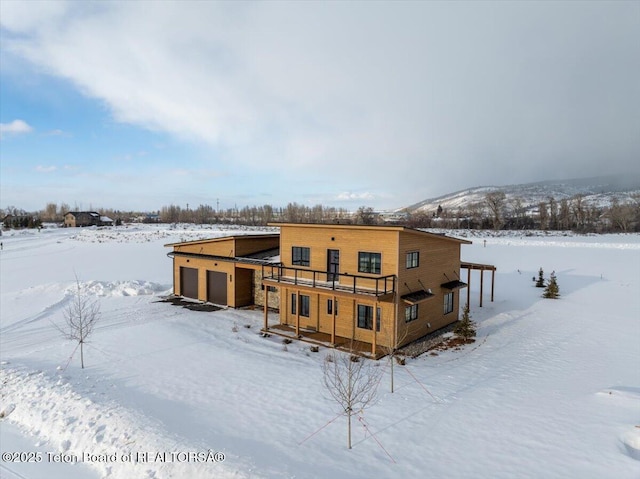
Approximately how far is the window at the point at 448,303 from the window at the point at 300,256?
7653 millimetres

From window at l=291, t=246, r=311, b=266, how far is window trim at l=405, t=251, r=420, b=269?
4.88 m

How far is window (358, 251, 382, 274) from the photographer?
1655 cm

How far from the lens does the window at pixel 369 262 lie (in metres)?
16.5

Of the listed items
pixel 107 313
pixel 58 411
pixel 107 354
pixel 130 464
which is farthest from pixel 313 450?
pixel 107 313

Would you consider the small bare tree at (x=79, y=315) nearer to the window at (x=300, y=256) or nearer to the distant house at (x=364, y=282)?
the distant house at (x=364, y=282)

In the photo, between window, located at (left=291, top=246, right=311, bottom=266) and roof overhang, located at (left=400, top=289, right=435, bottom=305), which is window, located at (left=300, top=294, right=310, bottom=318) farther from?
roof overhang, located at (left=400, top=289, right=435, bottom=305)

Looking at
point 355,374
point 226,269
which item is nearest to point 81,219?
point 226,269

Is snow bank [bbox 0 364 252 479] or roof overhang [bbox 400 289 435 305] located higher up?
roof overhang [bbox 400 289 435 305]

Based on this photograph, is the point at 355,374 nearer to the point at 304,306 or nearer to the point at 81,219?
Result: the point at 304,306

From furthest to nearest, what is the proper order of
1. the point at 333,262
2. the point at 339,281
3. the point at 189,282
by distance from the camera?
the point at 189,282 → the point at 333,262 → the point at 339,281

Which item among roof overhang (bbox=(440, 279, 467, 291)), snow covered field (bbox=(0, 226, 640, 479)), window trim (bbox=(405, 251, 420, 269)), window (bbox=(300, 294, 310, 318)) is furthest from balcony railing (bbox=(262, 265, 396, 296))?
roof overhang (bbox=(440, 279, 467, 291))

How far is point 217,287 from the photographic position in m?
24.6

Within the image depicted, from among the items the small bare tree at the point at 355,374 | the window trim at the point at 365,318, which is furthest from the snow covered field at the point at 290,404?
the window trim at the point at 365,318

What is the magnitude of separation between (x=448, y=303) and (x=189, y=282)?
17.1 meters
